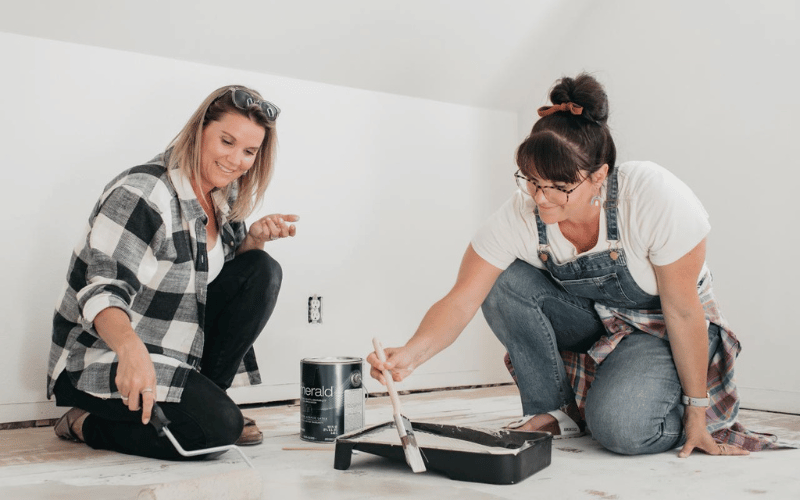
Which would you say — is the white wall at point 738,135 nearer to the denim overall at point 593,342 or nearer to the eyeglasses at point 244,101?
the denim overall at point 593,342

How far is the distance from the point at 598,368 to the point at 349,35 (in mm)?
1344

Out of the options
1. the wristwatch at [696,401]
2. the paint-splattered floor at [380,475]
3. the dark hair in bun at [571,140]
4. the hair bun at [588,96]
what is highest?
the hair bun at [588,96]

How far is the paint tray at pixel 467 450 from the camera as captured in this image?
1223 millimetres

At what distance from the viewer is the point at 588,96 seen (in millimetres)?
1381

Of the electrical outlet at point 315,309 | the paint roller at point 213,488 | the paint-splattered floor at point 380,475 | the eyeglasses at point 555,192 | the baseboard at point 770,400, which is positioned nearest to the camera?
the paint roller at point 213,488

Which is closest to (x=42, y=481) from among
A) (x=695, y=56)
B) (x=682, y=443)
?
(x=682, y=443)

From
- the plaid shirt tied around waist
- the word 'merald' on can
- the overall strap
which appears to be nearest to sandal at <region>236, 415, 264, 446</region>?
the word 'merald' on can

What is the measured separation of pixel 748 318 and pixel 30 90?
6.92 ft

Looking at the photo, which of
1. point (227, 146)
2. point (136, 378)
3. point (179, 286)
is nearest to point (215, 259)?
point (179, 286)

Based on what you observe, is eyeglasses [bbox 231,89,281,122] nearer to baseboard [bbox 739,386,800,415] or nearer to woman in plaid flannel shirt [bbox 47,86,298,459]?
woman in plaid flannel shirt [bbox 47,86,298,459]

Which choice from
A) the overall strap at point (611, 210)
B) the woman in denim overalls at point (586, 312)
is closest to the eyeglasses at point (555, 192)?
the woman in denim overalls at point (586, 312)

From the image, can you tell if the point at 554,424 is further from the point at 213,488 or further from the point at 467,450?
the point at 213,488

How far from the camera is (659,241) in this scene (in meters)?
1.43

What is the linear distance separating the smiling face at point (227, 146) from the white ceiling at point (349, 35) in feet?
2.14
